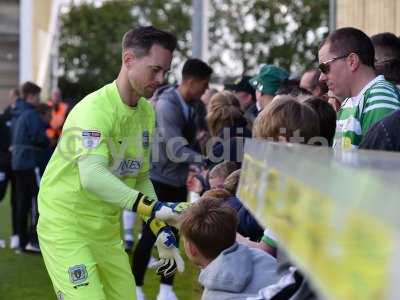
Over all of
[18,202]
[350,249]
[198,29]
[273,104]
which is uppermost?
[198,29]

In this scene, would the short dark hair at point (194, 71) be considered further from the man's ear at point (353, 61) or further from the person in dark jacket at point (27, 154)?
the man's ear at point (353, 61)

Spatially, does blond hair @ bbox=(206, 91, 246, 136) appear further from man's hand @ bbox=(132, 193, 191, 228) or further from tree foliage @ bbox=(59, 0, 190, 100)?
tree foliage @ bbox=(59, 0, 190, 100)

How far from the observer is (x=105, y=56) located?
182 feet

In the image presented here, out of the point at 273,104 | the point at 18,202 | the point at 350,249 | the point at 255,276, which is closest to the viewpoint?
the point at 350,249

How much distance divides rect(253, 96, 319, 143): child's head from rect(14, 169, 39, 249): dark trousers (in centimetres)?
688

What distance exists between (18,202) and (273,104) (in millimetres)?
7053

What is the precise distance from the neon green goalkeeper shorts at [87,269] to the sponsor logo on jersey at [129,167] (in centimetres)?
35

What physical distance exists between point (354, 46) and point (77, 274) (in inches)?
65.7

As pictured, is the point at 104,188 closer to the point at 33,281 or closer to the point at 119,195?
the point at 119,195

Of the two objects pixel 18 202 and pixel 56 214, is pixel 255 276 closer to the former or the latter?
pixel 56 214

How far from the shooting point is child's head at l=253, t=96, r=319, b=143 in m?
3.47

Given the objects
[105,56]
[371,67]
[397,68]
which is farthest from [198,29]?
[105,56]

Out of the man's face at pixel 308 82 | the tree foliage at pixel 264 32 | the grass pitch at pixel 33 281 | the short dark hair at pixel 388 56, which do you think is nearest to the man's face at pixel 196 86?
the man's face at pixel 308 82

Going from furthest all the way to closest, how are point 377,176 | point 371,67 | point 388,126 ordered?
point 371,67 → point 388,126 → point 377,176
